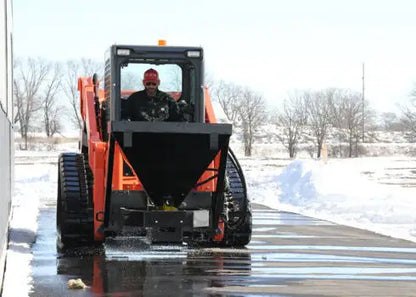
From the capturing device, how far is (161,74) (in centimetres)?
1135

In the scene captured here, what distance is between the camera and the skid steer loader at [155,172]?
10.3m

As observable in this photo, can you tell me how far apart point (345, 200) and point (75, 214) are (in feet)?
33.8

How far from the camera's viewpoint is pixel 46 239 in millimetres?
13031

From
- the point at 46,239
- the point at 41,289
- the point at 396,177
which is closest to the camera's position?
the point at 41,289

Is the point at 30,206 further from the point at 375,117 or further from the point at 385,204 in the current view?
the point at 375,117

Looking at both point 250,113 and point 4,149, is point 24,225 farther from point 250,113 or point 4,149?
point 250,113

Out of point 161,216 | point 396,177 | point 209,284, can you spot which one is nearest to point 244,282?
point 209,284

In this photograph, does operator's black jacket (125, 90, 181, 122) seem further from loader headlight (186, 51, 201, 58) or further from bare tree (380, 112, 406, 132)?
bare tree (380, 112, 406, 132)

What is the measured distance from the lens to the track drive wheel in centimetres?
1126

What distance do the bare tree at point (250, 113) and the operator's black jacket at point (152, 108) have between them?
2521 inches

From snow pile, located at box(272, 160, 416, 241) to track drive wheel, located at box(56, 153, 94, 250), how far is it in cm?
533

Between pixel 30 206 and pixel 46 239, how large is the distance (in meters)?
6.07

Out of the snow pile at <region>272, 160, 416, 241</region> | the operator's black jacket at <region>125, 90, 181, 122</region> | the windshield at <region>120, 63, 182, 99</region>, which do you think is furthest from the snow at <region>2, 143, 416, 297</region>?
the windshield at <region>120, 63, 182, 99</region>

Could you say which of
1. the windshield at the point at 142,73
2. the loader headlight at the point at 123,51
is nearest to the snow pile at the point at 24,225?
the windshield at the point at 142,73
